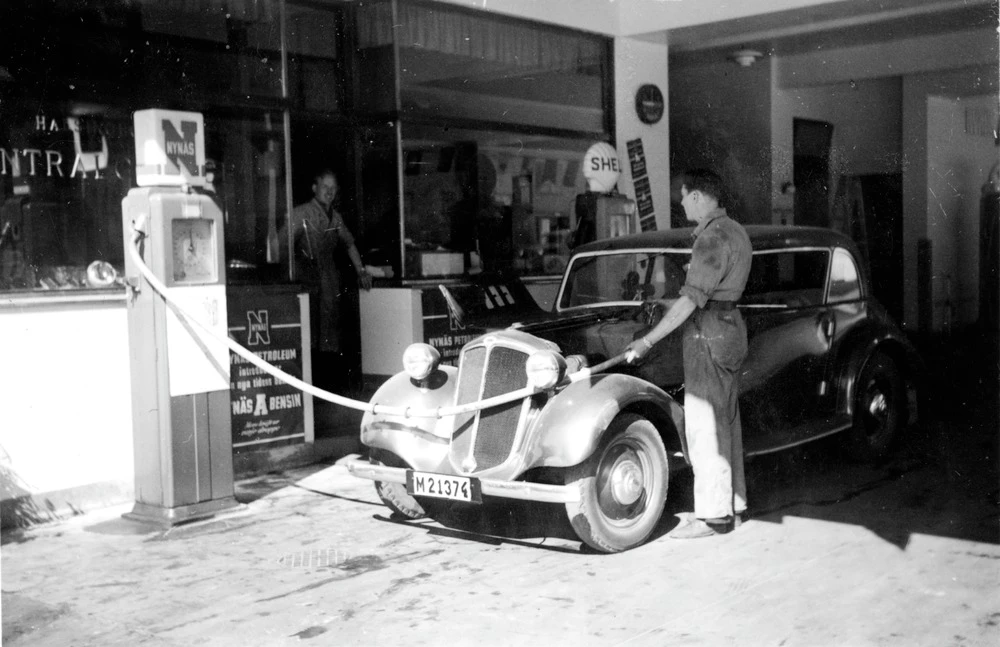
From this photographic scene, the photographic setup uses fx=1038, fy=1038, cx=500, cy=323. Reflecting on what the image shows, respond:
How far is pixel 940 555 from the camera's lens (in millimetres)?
4910

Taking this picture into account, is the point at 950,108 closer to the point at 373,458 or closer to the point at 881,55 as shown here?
the point at 881,55

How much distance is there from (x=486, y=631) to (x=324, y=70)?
5.91 metres

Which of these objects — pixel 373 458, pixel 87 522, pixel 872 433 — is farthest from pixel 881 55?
pixel 87 522

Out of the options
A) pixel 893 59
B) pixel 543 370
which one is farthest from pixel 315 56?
pixel 893 59

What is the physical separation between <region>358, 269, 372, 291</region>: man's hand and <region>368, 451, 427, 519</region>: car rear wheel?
9.84 ft

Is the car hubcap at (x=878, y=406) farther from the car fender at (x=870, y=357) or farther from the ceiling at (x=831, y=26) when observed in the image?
the ceiling at (x=831, y=26)

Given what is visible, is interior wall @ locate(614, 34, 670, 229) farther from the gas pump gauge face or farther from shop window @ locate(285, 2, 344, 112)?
the gas pump gauge face

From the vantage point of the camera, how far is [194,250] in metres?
6.12

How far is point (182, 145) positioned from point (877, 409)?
4.94 metres

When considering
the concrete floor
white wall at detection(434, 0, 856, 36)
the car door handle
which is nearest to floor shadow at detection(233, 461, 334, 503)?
the concrete floor

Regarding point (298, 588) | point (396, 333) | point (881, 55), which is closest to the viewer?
point (298, 588)

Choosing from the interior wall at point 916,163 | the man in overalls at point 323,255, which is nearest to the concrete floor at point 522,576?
the man in overalls at point 323,255

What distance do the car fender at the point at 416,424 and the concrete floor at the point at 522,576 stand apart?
18.2 inches

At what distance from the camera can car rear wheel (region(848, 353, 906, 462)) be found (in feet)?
23.3
